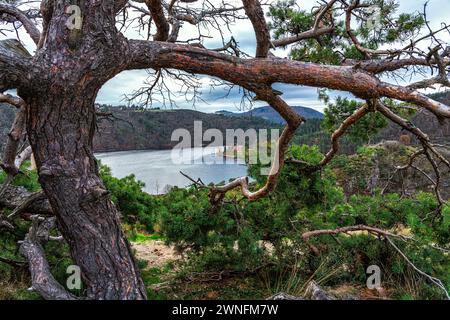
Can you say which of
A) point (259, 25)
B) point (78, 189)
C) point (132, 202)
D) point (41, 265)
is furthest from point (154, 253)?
point (259, 25)

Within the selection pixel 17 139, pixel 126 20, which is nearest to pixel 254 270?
pixel 17 139

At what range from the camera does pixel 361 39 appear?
4.72 m

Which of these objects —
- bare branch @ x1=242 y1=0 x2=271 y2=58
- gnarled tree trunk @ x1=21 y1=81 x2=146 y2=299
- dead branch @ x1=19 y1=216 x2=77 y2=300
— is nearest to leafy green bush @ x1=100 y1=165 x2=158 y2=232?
dead branch @ x1=19 y1=216 x2=77 y2=300

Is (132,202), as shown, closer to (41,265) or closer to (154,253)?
(41,265)

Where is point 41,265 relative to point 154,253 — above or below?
above

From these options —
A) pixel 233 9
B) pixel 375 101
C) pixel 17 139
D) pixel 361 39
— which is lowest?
pixel 17 139

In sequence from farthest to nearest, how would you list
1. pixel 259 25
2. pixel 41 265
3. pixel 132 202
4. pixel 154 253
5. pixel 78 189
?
pixel 154 253 < pixel 132 202 < pixel 259 25 < pixel 41 265 < pixel 78 189

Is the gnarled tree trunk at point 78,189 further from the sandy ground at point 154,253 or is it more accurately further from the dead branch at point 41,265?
the sandy ground at point 154,253

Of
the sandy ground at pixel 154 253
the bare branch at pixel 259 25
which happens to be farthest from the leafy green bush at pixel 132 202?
the bare branch at pixel 259 25

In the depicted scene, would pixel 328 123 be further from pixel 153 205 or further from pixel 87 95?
pixel 87 95

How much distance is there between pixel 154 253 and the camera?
22.6ft

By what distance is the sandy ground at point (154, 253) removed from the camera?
6.05 m

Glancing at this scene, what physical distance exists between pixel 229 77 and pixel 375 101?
1.22 meters
